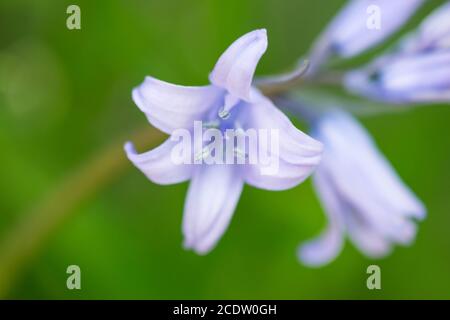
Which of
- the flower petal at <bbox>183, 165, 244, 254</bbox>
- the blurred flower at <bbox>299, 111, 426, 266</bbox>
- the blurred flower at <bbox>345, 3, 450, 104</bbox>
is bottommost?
the flower petal at <bbox>183, 165, 244, 254</bbox>

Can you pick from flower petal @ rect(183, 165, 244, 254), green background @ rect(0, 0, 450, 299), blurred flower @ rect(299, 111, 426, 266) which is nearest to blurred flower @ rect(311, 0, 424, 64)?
blurred flower @ rect(299, 111, 426, 266)

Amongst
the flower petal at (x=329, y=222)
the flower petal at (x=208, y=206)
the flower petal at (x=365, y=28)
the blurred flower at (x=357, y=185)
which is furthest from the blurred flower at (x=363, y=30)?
the flower petal at (x=208, y=206)

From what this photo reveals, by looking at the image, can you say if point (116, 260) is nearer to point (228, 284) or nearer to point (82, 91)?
point (228, 284)

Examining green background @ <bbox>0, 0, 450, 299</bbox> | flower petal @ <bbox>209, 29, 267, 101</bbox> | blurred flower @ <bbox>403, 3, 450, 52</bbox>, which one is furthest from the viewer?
green background @ <bbox>0, 0, 450, 299</bbox>

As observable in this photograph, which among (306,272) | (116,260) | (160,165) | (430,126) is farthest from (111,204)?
(160,165)

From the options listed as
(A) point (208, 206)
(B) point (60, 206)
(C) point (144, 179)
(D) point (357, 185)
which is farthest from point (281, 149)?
(C) point (144, 179)

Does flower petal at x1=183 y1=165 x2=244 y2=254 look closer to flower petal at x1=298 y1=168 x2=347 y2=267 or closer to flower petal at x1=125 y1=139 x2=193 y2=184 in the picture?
flower petal at x1=125 y1=139 x2=193 y2=184
